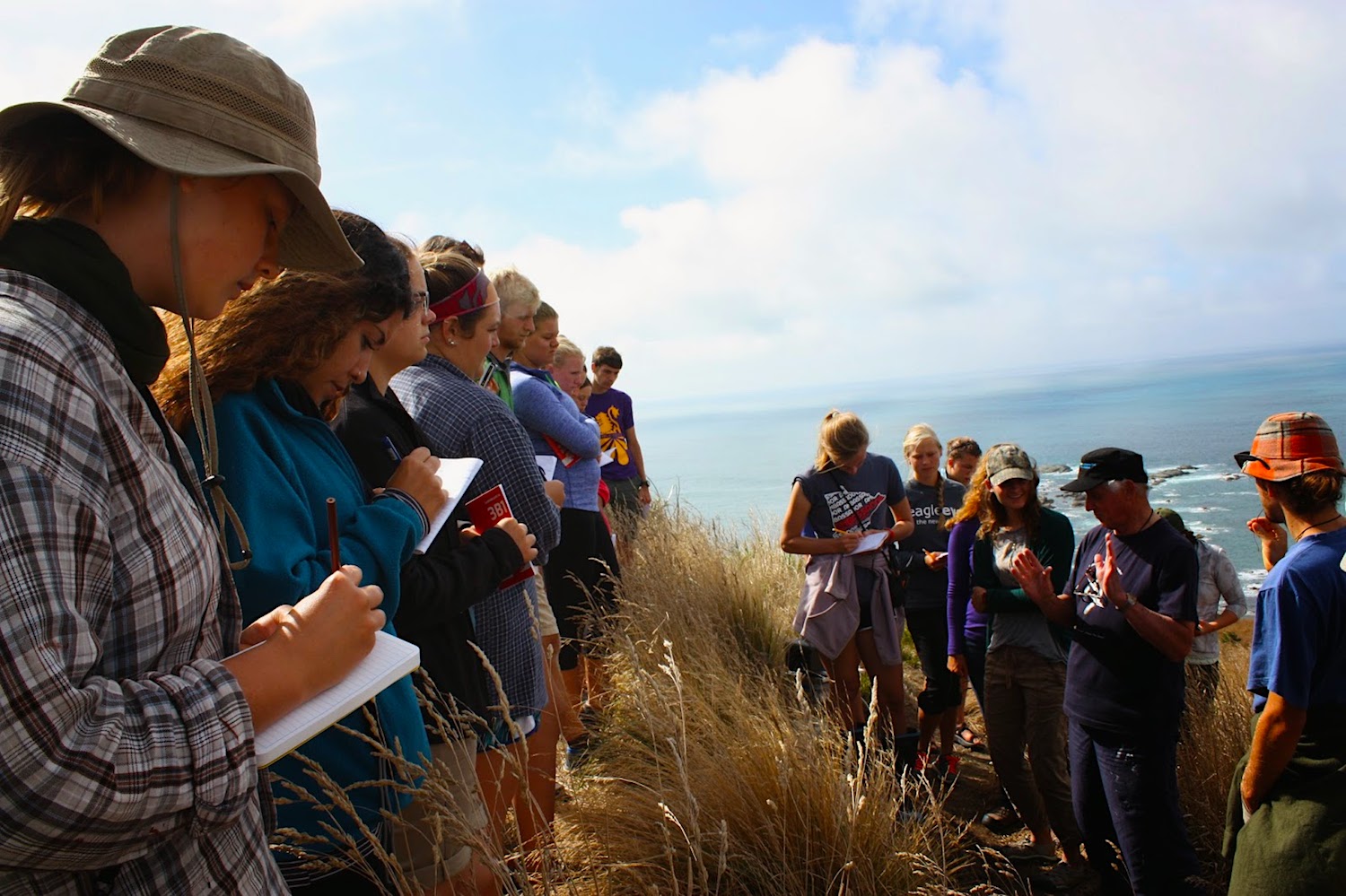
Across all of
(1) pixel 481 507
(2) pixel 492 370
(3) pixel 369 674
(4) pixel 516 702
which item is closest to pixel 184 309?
(3) pixel 369 674

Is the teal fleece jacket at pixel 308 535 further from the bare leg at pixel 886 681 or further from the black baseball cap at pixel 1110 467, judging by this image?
the bare leg at pixel 886 681

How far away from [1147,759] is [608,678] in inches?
114

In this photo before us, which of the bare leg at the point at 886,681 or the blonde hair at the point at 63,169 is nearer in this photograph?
the blonde hair at the point at 63,169

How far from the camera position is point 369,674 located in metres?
1.21

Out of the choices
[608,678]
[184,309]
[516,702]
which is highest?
[184,309]

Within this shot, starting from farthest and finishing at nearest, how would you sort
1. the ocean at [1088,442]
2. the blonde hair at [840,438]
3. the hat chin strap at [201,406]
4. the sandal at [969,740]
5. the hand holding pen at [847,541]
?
the ocean at [1088,442], the sandal at [969,740], the blonde hair at [840,438], the hand holding pen at [847,541], the hat chin strap at [201,406]

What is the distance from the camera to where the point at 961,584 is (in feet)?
15.2

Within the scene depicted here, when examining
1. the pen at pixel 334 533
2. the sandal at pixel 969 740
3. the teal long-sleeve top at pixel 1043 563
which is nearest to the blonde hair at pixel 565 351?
the teal long-sleeve top at pixel 1043 563

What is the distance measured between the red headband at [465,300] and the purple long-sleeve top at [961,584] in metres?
2.83

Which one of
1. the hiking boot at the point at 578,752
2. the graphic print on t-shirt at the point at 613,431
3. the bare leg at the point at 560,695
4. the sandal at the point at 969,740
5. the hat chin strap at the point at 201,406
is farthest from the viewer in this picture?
the graphic print on t-shirt at the point at 613,431

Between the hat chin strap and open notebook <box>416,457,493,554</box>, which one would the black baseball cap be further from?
the hat chin strap

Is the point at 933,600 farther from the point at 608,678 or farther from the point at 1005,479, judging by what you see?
the point at 608,678

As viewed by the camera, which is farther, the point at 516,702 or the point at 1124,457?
the point at 1124,457

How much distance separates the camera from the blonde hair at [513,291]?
398 centimetres
